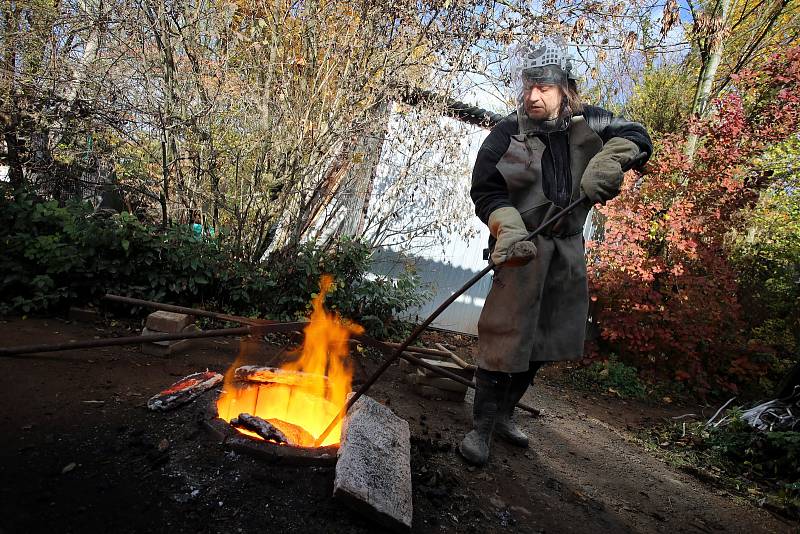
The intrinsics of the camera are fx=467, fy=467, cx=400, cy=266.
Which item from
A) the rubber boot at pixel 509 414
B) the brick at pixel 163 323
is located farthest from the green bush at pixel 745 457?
the brick at pixel 163 323

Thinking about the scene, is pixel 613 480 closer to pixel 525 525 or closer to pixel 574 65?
pixel 525 525

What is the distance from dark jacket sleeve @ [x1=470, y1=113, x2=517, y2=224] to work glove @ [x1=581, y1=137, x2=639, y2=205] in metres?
0.44

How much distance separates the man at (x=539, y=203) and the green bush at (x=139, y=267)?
2.66 meters

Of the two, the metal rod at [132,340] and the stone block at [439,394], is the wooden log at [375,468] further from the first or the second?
the stone block at [439,394]

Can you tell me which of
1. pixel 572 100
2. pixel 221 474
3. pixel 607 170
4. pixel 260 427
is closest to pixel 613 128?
pixel 572 100

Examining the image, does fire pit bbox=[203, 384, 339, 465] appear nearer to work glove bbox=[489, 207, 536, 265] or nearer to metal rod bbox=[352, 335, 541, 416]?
metal rod bbox=[352, 335, 541, 416]

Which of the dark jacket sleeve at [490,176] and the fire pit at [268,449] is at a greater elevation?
the dark jacket sleeve at [490,176]

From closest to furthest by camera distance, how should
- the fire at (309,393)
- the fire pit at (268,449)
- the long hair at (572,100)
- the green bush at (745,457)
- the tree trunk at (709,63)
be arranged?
1. the fire pit at (268,449)
2. the fire at (309,393)
3. the long hair at (572,100)
4. the green bush at (745,457)
5. the tree trunk at (709,63)

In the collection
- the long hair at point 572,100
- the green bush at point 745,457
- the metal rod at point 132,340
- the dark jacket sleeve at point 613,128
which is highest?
the long hair at point 572,100

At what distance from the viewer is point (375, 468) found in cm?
195

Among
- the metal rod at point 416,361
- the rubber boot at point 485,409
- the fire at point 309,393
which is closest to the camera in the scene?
the metal rod at point 416,361

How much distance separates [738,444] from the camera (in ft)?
12.8

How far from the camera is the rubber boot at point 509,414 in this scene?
300cm

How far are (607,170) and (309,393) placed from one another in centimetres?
198
